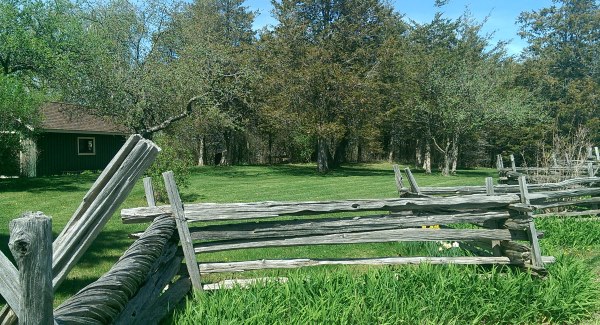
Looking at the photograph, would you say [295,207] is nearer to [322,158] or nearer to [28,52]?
[28,52]

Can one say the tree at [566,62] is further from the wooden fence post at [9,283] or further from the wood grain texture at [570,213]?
the wooden fence post at [9,283]

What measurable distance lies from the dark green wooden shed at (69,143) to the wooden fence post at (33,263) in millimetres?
22950

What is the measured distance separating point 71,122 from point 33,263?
90.0 feet

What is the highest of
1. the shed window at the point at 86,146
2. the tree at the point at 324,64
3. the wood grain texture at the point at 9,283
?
the tree at the point at 324,64

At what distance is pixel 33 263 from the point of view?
169 centimetres

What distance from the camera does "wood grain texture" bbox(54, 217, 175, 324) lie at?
2225 mm

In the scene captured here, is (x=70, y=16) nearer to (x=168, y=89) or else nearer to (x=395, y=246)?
(x=168, y=89)

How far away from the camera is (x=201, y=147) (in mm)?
36750

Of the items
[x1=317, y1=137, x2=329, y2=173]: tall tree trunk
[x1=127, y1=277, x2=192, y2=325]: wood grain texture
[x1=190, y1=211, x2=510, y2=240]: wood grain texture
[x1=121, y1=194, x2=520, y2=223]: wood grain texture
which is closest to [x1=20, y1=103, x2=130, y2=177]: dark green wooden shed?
[x1=317, y1=137, x2=329, y2=173]: tall tree trunk

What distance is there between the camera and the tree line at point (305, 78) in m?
19.9

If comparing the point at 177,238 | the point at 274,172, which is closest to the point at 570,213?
the point at 177,238

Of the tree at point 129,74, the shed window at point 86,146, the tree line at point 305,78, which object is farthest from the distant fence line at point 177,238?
the shed window at point 86,146

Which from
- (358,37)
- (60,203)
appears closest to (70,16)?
(60,203)

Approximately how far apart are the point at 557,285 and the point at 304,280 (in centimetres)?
263
